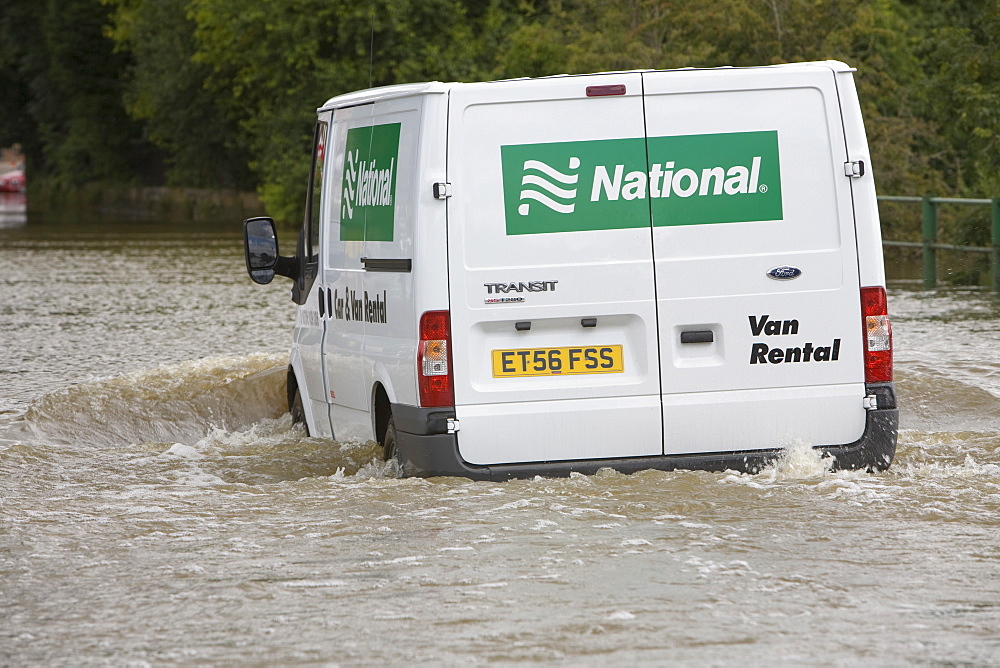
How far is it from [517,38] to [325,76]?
8609 millimetres

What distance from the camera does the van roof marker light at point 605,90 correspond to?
719 centimetres

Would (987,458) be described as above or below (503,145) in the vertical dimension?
below

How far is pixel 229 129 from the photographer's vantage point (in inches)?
2479

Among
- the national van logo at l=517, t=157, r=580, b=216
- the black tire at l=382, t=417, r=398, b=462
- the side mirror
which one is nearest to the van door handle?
the national van logo at l=517, t=157, r=580, b=216

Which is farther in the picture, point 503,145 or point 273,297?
point 273,297

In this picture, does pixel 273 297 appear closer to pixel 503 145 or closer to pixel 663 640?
pixel 503 145

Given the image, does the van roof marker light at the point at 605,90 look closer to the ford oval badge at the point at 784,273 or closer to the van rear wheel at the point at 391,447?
the ford oval badge at the point at 784,273

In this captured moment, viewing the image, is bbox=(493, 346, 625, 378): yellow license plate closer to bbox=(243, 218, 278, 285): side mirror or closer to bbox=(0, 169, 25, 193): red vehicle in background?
bbox=(243, 218, 278, 285): side mirror

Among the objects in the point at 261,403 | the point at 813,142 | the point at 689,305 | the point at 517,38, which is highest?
the point at 517,38

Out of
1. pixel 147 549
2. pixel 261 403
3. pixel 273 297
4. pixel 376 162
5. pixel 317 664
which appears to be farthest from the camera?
pixel 273 297

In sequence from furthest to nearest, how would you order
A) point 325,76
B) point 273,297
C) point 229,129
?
point 229,129 < point 325,76 < point 273,297

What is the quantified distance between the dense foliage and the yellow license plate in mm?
2647

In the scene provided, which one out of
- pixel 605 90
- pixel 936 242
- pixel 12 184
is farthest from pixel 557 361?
pixel 12 184

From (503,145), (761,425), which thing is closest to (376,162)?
(503,145)
